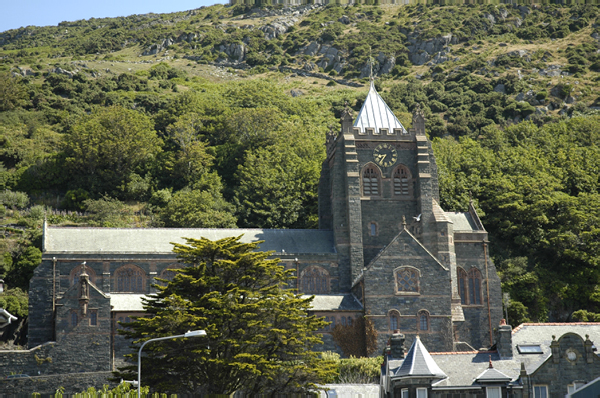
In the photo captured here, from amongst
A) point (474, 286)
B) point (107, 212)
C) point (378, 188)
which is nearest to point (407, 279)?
point (474, 286)

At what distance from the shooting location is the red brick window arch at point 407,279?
2391 inches

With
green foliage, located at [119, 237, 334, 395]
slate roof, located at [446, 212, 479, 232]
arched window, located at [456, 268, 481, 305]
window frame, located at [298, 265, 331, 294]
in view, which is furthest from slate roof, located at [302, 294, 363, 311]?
slate roof, located at [446, 212, 479, 232]

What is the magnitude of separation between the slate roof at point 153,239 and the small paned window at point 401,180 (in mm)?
6526

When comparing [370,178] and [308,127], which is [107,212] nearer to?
[370,178]

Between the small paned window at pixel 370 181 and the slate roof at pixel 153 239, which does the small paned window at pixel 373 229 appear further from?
the slate roof at pixel 153 239

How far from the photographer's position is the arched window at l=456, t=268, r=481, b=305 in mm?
64812

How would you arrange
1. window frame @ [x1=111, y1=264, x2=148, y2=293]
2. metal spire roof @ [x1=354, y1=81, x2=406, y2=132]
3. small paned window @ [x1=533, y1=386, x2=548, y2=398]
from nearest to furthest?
1. small paned window @ [x1=533, y1=386, x2=548, y2=398]
2. window frame @ [x1=111, y1=264, x2=148, y2=293]
3. metal spire roof @ [x1=354, y1=81, x2=406, y2=132]

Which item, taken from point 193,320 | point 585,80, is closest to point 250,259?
point 193,320

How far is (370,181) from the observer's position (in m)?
67.4

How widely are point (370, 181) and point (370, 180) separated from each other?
8 centimetres

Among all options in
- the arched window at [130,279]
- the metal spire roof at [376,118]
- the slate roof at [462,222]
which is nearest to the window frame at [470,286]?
the slate roof at [462,222]

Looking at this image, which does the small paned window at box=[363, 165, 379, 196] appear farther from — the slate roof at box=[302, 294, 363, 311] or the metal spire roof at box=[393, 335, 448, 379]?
the metal spire roof at box=[393, 335, 448, 379]

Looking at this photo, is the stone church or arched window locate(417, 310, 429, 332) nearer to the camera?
the stone church

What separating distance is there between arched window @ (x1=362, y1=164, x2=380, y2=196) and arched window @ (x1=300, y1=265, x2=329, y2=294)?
291 inches
